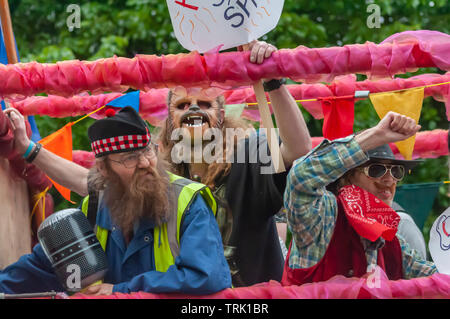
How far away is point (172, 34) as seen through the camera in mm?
8453

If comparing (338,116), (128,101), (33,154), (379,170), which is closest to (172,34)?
(128,101)

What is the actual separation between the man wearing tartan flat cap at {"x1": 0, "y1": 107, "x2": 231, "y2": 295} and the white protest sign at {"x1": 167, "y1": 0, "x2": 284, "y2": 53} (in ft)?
1.42

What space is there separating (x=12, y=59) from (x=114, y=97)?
818mm

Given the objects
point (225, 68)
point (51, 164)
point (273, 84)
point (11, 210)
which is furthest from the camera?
point (51, 164)

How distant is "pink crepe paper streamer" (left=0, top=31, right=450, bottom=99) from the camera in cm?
284

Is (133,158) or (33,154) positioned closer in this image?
(133,158)

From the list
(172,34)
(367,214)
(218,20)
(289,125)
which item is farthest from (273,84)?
(172,34)

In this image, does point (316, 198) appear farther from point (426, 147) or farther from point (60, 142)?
point (426, 147)

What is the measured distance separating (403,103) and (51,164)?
69.2 inches

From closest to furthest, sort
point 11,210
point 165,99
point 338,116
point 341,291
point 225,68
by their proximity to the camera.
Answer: point 341,291, point 225,68, point 11,210, point 338,116, point 165,99

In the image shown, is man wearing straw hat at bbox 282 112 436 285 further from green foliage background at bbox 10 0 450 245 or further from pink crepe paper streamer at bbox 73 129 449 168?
green foliage background at bbox 10 0 450 245

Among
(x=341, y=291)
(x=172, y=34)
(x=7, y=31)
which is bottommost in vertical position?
(x=341, y=291)

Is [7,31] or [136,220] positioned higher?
[7,31]
